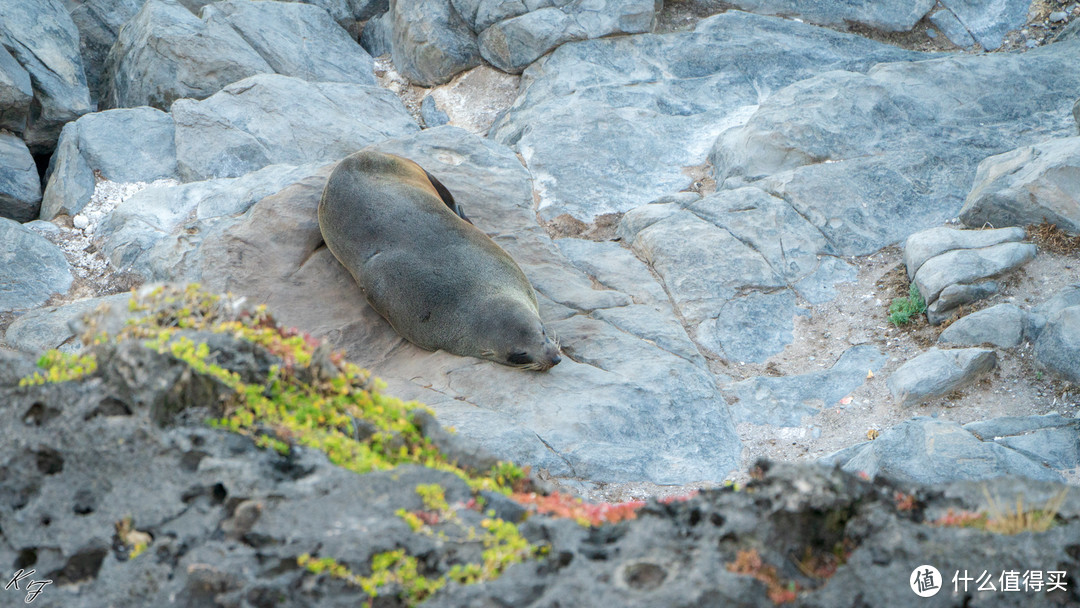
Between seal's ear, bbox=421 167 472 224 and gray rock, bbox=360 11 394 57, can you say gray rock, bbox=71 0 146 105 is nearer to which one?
gray rock, bbox=360 11 394 57

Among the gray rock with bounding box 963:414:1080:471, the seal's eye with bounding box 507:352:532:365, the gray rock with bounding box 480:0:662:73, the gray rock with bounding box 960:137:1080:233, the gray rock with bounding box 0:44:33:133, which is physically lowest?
the gray rock with bounding box 963:414:1080:471

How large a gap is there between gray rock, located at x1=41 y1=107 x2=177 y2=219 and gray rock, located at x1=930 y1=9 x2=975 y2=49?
37.6 ft

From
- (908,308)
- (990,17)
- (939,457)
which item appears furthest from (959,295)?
(990,17)

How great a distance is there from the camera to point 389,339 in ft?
28.3

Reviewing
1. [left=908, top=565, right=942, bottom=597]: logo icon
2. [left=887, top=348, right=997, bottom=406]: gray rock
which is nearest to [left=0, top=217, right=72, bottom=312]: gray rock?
[left=887, top=348, right=997, bottom=406]: gray rock

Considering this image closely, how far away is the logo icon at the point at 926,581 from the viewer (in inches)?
109

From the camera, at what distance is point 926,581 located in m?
2.80

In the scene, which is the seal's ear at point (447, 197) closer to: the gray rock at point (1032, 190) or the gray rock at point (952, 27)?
the gray rock at point (1032, 190)

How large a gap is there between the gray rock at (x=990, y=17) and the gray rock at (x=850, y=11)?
0.52 m

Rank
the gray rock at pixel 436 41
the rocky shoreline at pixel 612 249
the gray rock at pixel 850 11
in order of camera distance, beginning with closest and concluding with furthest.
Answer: the rocky shoreline at pixel 612 249, the gray rock at pixel 850 11, the gray rock at pixel 436 41

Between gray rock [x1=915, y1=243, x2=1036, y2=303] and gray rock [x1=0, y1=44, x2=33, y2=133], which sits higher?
gray rock [x1=0, y1=44, x2=33, y2=133]

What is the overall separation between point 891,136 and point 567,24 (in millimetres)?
5460

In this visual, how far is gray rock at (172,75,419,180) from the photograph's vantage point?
11.6 meters

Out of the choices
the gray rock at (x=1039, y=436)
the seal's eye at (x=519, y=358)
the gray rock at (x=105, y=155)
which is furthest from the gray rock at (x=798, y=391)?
the gray rock at (x=105, y=155)
